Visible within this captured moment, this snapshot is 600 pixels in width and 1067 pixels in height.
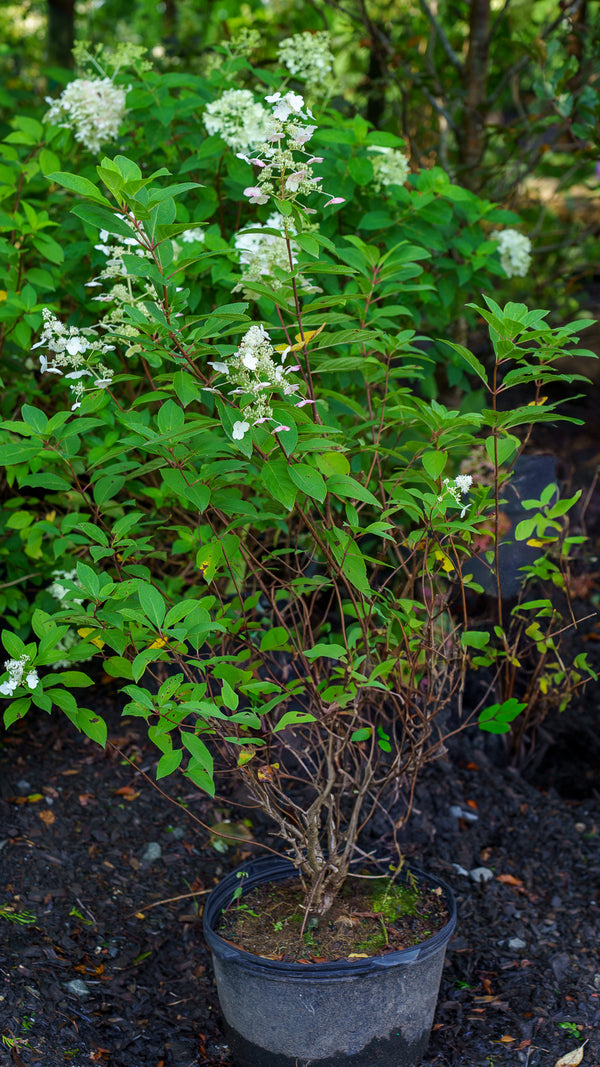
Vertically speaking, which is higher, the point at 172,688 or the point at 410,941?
the point at 172,688

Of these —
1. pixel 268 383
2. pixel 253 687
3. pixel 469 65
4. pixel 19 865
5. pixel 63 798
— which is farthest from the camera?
pixel 469 65

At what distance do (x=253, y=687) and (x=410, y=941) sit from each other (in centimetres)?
74

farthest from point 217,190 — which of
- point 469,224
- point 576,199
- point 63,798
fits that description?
point 576,199

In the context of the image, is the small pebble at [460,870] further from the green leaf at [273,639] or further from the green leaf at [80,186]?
the green leaf at [80,186]

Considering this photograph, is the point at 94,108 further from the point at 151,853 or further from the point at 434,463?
the point at 151,853

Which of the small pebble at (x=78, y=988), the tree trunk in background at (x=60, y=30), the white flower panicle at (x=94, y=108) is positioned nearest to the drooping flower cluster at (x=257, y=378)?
the white flower panicle at (x=94, y=108)

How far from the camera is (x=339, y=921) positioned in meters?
1.93

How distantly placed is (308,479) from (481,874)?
1.65 meters

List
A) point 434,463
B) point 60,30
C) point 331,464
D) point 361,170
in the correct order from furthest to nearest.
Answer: point 60,30, point 361,170, point 434,463, point 331,464

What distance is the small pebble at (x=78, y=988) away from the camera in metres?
1.99

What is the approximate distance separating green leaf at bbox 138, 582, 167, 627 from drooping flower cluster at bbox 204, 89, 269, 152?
1.25 m

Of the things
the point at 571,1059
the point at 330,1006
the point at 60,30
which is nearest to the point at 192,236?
the point at 330,1006

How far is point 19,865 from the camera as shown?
230 cm

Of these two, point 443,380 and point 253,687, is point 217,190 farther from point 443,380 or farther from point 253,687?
point 443,380
